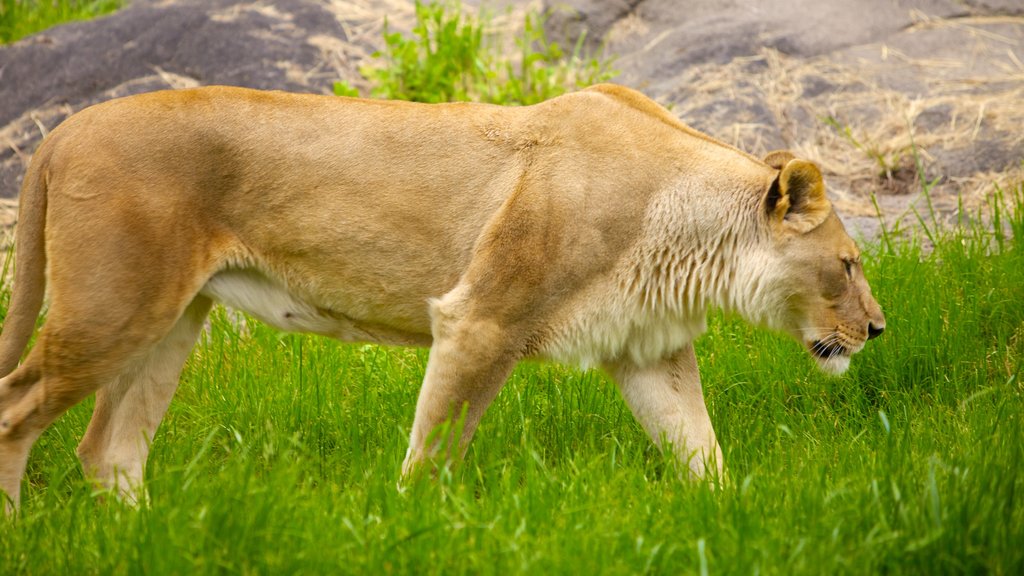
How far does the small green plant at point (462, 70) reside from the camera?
24.0 feet

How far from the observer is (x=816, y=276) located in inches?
168

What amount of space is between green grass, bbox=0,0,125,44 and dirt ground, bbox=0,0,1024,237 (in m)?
0.71

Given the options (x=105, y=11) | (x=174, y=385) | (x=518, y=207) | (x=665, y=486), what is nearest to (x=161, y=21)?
(x=105, y=11)

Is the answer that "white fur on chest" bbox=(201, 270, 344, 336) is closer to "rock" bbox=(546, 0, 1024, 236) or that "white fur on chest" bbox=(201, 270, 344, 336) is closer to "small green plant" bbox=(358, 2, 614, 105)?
"small green plant" bbox=(358, 2, 614, 105)

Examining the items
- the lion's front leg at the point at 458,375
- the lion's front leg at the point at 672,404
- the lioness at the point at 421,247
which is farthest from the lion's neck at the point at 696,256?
the lion's front leg at the point at 458,375

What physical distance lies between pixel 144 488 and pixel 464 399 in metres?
1.08

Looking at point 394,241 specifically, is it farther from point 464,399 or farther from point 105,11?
point 105,11

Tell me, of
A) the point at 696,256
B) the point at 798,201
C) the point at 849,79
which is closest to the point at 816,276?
the point at 798,201

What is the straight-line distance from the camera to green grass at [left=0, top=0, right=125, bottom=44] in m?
8.61

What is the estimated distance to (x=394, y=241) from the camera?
13.5 feet

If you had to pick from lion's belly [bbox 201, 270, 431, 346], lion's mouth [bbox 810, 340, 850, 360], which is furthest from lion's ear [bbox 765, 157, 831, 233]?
lion's belly [bbox 201, 270, 431, 346]

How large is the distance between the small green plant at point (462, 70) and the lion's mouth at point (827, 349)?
10.8ft

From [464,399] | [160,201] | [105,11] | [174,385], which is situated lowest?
[105,11]

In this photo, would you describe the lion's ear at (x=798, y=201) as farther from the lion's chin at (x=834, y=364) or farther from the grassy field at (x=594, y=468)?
the grassy field at (x=594, y=468)
